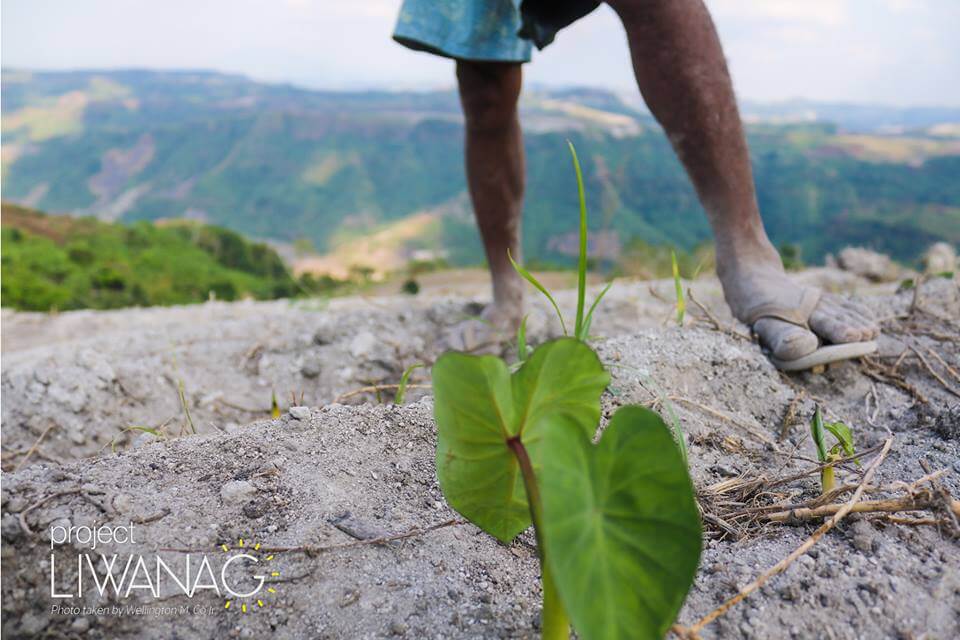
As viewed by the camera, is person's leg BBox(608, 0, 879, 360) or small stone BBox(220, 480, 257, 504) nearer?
small stone BBox(220, 480, 257, 504)

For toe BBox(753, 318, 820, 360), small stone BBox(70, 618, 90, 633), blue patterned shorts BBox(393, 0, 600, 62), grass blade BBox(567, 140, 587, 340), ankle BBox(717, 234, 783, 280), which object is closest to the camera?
small stone BBox(70, 618, 90, 633)

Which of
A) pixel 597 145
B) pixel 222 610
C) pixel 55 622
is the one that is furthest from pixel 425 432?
pixel 597 145

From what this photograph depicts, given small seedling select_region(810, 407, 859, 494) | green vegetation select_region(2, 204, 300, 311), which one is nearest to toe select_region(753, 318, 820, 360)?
small seedling select_region(810, 407, 859, 494)

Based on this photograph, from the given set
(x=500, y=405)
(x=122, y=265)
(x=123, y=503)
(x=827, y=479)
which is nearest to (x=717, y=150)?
(x=827, y=479)

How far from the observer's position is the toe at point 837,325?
1.41 meters

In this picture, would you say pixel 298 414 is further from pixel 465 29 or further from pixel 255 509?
pixel 465 29

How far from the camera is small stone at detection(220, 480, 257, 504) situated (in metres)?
0.79

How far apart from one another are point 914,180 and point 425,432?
5188cm

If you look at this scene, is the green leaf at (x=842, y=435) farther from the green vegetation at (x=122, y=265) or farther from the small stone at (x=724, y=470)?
the green vegetation at (x=122, y=265)

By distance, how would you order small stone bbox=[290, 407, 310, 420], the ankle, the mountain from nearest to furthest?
small stone bbox=[290, 407, 310, 420]
the ankle
the mountain

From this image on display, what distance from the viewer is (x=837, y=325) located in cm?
143

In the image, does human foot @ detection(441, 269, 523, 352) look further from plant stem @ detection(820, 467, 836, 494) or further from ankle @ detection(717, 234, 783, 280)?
plant stem @ detection(820, 467, 836, 494)

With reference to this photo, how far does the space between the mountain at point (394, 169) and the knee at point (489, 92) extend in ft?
126

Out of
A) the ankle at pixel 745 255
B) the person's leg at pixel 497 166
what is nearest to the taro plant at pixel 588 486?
the ankle at pixel 745 255
